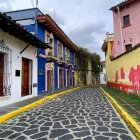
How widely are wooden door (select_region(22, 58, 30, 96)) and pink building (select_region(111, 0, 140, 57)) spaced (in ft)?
31.6

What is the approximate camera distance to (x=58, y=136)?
4.84m

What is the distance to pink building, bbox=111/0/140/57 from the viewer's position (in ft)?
61.8

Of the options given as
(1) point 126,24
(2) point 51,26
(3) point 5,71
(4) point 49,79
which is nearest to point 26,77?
(3) point 5,71

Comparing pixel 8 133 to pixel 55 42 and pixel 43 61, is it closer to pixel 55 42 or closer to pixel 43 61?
pixel 43 61

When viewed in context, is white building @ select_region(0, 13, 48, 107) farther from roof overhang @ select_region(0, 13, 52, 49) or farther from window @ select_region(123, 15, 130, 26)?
window @ select_region(123, 15, 130, 26)

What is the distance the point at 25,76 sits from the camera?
12742 mm

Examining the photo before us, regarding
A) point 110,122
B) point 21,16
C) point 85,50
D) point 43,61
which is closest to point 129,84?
point 43,61

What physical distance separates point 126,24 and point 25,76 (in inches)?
464

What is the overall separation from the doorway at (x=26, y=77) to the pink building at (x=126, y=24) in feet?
31.2

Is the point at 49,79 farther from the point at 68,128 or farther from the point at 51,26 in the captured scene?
the point at 68,128

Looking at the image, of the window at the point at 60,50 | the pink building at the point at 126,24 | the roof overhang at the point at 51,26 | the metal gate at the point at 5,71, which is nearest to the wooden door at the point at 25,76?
the metal gate at the point at 5,71

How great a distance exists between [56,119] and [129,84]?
7904 millimetres

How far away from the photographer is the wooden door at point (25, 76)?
1241 centimetres

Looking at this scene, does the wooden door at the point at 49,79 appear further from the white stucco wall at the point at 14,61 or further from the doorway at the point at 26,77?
the white stucco wall at the point at 14,61
